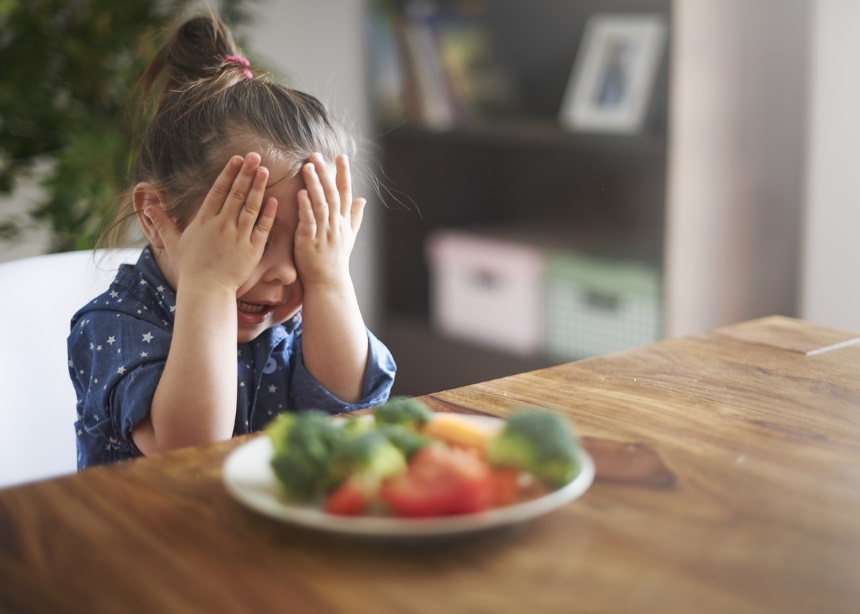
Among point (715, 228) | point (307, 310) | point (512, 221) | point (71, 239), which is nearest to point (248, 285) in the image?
point (307, 310)

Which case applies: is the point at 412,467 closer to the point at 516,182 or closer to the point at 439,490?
the point at 439,490

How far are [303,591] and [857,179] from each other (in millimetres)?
1684

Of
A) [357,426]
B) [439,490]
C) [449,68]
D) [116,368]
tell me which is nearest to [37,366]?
[116,368]

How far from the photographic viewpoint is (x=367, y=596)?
493 mm

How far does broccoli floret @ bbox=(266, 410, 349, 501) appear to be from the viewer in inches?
21.9

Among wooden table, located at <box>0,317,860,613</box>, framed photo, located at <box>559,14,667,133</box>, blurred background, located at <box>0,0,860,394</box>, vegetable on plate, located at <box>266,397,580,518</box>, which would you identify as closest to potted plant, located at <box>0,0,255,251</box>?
blurred background, located at <box>0,0,860,394</box>

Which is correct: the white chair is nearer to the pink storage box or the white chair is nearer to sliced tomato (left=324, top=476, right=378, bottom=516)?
sliced tomato (left=324, top=476, right=378, bottom=516)

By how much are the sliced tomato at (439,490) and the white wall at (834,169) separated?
62.2 inches

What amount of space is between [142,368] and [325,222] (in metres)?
0.22

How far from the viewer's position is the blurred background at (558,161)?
77.3 inches

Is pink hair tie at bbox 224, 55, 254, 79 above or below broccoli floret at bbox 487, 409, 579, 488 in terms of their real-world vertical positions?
above

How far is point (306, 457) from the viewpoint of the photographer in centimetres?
56

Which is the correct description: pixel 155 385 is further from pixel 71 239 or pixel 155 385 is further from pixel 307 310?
pixel 71 239

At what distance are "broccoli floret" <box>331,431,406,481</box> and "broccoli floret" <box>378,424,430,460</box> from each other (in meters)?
0.02
